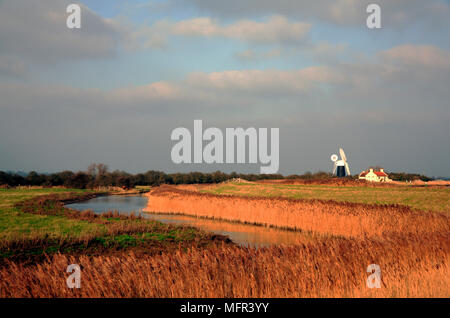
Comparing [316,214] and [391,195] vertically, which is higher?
[391,195]

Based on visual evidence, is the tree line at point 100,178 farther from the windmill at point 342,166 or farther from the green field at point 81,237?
the green field at point 81,237

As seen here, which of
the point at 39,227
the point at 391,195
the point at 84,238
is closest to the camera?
the point at 84,238

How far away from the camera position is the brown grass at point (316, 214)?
17.1 meters

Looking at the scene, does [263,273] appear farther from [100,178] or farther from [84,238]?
[100,178]

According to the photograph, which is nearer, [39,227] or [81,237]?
[81,237]

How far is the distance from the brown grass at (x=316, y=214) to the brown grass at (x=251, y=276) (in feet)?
10.7

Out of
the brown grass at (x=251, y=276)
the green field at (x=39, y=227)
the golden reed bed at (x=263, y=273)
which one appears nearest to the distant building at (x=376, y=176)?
the green field at (x=39, y=227)

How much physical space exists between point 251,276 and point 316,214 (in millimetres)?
17897

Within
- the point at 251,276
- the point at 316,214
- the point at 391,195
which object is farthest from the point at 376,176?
the point at 251,276

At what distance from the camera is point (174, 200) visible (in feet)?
131

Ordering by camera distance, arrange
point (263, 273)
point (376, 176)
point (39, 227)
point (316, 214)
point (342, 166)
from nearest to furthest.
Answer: point (263, 273) < point (39, 227) < point (316, 214) < point (376, 176) < point (342, 166)

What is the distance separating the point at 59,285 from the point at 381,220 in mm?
17878

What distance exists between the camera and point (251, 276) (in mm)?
7918

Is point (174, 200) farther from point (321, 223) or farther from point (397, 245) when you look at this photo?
point (397, 245)
